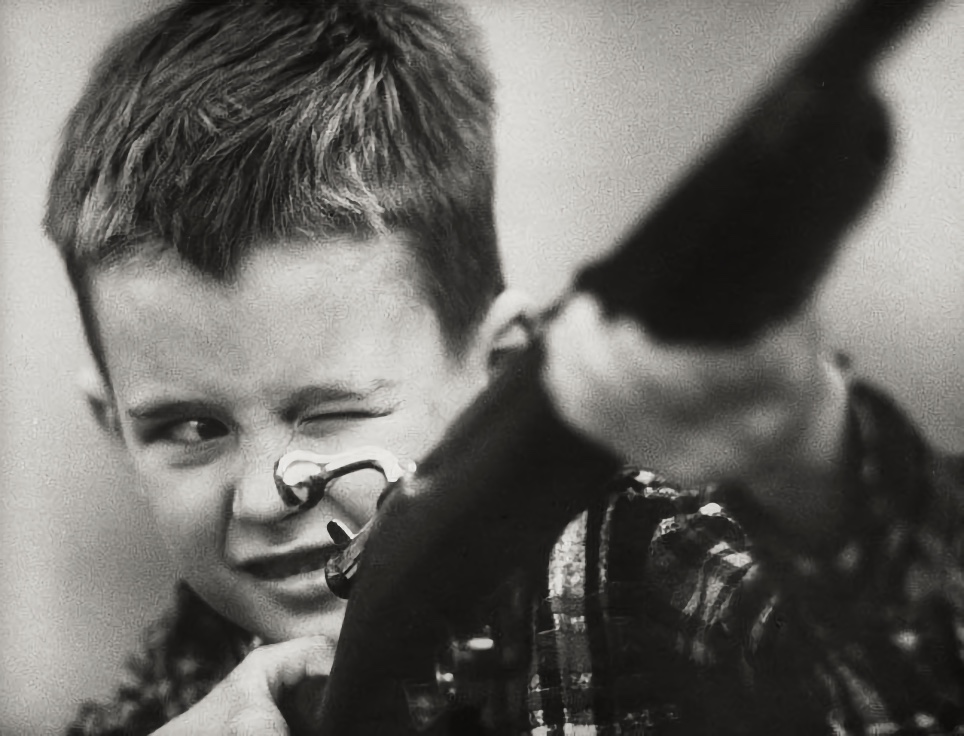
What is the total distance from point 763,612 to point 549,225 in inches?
33.6

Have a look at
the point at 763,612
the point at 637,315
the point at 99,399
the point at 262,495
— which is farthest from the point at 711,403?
the point at 99,399

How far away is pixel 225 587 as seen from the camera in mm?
2480

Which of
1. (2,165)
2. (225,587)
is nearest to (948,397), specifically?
(225,587)

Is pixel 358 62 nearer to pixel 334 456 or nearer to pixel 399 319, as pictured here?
pixel 399 319

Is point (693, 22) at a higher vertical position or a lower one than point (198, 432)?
higher

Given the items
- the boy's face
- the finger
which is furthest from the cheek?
the finger

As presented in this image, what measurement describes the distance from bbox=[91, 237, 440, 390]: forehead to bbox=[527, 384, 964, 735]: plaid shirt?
1.83 ft

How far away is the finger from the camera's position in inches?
95.0

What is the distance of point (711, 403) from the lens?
2.46 m

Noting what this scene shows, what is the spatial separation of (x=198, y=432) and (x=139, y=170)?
533 millimetres

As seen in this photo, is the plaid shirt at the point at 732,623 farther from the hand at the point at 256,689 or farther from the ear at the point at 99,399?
the ear at the point at 99,399

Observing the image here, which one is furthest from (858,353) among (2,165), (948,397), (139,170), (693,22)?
(2,165)

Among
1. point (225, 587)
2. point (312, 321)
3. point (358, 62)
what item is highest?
point (358, 62)

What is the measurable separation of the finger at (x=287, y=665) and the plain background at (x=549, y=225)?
0.77 feet
